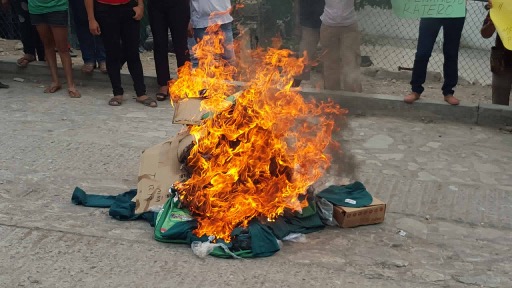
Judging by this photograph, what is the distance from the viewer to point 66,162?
Answer: 21.7 ft

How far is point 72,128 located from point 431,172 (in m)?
3.95

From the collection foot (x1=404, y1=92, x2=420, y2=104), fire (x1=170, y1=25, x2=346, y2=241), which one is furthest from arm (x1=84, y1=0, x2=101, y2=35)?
foot (x1=404, y1=92, x2=420, y2=104)

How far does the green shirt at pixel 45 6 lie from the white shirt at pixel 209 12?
164 cm

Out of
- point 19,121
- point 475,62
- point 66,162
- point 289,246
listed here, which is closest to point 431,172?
point 289,246

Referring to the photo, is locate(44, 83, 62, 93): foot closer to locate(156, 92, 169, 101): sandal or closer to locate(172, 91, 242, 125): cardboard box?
locate(156, 92, 169, 101): sandal

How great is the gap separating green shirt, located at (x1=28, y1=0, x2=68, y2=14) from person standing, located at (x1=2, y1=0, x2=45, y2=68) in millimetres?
792

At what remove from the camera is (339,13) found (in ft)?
27.3

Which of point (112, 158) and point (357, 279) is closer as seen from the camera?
point (357, 279)

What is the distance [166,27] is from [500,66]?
4172mm

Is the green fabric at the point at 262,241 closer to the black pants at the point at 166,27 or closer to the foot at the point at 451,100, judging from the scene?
the foot at the point at 451,100

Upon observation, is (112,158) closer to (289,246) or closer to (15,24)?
(289,246)

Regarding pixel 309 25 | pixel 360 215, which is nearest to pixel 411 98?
pixel 309 25

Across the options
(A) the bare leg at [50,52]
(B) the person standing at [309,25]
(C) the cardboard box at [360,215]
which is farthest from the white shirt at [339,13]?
(A) the bare leg at [50,52]

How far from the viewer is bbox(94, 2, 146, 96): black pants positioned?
27.1 ft
